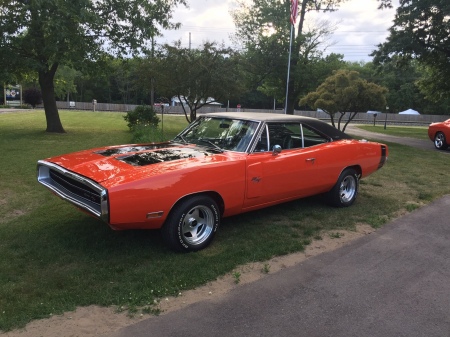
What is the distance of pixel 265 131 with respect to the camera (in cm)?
515

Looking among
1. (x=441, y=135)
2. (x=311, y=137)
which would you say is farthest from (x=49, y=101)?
(x=441, y=135)

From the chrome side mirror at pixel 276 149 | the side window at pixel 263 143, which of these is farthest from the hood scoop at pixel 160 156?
the chrome side mirror at pixel 276 149

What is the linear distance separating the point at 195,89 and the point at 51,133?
6.77 m

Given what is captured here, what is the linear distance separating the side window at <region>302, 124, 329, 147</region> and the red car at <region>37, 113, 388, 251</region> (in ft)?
0.05

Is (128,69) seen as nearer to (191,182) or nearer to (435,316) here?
(191,182)

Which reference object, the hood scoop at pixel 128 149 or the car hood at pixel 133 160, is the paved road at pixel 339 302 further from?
the hood scoop at pixel 128 149

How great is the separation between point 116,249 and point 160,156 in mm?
1172

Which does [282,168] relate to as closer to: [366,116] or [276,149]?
[276,149]

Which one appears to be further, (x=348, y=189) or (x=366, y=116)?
(x=366, y=116)

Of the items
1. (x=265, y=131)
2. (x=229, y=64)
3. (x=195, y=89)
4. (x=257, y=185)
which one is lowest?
(x=257, y=185)

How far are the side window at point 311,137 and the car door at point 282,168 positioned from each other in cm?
7

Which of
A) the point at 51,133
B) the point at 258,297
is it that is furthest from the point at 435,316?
the point at 51,133

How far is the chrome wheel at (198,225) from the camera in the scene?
4.28 meters

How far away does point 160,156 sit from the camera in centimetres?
464
